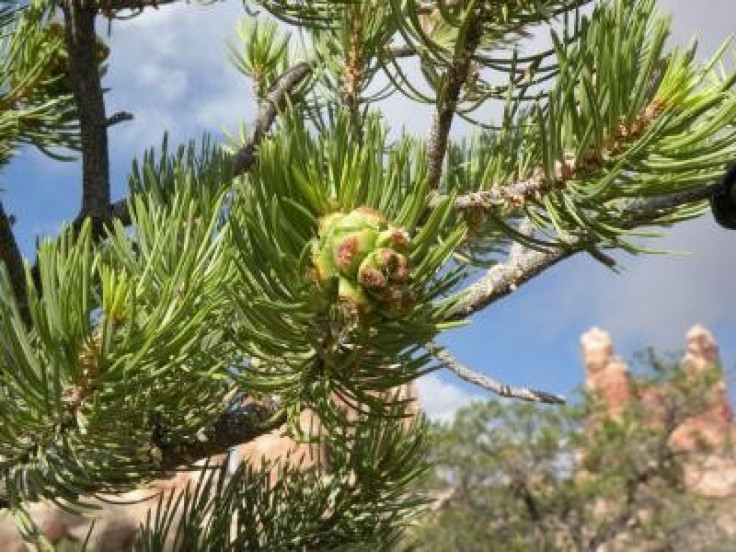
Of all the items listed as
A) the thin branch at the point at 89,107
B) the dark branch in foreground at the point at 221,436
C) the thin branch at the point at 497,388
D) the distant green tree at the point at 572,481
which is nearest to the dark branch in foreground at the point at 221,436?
the dark branch in foreground at the point at 221,436

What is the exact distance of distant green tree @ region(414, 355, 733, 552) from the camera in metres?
12.3

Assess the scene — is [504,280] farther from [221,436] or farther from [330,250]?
[330,250]

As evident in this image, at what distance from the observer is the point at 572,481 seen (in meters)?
12.6

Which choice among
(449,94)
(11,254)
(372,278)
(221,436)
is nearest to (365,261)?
(372,278)

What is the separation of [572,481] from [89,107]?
39.8 ft

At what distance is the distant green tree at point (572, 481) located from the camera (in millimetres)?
12266

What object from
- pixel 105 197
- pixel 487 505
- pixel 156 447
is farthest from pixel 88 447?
pixel 487 505

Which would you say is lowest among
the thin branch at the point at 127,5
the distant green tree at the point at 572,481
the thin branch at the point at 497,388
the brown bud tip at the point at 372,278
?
the brown bud tip at the point at 372,278

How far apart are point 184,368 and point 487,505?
1242 cm

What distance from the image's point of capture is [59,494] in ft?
3.05

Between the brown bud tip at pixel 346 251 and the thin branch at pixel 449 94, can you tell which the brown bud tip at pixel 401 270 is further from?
the thin branch at pixel 449 94

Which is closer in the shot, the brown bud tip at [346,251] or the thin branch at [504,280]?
the brown bud tip at [346,251]

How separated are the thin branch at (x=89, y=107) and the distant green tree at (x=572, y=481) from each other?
1113 cm

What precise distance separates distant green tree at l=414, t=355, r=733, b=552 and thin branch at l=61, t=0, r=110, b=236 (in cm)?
1113
